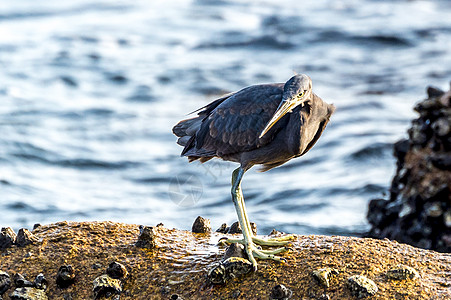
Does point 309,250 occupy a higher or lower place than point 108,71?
higher

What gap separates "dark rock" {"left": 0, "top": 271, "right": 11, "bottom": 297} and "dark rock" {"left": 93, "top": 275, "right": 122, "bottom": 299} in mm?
630

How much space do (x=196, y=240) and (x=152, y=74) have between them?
1129 centimetres

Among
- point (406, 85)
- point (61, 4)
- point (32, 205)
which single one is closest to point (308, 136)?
point (32, 205)

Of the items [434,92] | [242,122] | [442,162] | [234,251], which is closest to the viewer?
[234,251]

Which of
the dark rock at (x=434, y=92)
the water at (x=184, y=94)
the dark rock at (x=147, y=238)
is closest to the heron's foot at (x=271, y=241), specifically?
the dark rock at (x=147, y=238)

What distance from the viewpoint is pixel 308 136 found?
5.04m

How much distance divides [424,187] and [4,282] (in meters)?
4.80

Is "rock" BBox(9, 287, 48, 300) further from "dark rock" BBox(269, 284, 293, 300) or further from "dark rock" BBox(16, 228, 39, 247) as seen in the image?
"dark rock" BBox(269, 284, 293, 300)

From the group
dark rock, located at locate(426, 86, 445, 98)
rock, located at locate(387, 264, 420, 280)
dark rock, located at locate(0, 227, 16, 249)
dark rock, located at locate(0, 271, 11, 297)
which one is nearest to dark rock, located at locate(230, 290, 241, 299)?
rock, located at locate(387, 264, 420, 280)

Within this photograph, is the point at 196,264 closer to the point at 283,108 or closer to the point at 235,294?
the point at 235,294

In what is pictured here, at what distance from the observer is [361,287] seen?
15.0ft

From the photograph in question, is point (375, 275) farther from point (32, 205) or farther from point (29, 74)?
point (29, 74)

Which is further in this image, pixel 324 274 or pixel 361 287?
pixel 324 274

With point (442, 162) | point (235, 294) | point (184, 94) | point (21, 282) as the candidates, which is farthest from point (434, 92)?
point (184, 94)
